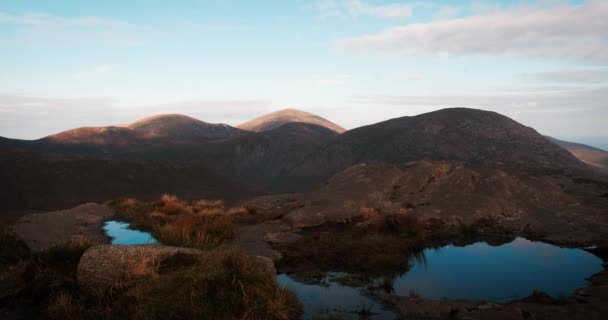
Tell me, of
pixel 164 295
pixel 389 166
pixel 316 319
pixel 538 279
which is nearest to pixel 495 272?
pixel 538 279

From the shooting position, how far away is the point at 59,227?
41.4ft

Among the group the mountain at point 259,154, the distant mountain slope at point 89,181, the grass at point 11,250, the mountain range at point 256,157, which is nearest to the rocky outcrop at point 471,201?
the mountain range at point 256,157

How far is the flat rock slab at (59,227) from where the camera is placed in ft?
35.6

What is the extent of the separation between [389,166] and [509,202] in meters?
5.44

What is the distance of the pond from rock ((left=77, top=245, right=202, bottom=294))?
8.39ft

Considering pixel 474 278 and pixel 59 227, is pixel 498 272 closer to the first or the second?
pixel 474 278

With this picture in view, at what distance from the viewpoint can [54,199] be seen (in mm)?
32344

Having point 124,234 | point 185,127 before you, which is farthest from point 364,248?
point 185,127

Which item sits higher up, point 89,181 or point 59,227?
point 59,227

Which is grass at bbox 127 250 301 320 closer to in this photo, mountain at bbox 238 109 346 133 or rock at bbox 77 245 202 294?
rock at bbox 77 245 202 294

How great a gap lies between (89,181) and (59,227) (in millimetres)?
28210

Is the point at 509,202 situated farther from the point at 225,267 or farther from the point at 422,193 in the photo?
the point at 225,267

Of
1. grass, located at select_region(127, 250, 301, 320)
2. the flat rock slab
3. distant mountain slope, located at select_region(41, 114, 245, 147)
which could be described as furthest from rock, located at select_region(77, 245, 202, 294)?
distant mountain slope, located at select_region(41, 114, 245, 147)

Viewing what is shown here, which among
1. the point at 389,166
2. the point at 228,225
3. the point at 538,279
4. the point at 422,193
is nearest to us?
the point at 538,279
